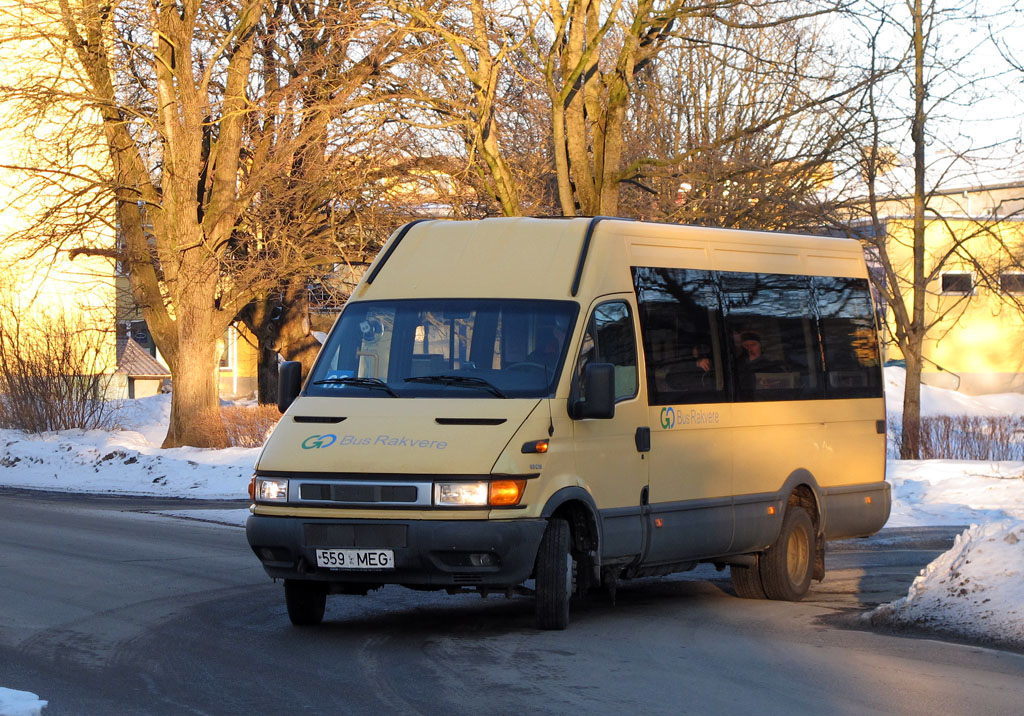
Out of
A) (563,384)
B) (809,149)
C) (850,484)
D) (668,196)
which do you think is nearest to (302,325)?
(668,196)

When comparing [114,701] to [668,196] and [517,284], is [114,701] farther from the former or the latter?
[668,196]

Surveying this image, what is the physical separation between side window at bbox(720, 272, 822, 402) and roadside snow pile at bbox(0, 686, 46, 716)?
5825mm

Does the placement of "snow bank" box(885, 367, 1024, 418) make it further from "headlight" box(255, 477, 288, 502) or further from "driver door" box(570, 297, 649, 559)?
"headlight" box(255, 477, 288, 502)

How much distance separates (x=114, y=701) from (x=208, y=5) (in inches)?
846

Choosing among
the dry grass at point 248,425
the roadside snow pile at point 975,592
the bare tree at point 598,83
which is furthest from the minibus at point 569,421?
the dry grass at point 248,425

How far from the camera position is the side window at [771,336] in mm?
10773

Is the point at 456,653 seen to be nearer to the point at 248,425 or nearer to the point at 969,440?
the point at 969,440

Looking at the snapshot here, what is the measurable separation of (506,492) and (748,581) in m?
3.39

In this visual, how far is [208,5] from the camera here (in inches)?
1035

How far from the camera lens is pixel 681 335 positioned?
33.4 feet

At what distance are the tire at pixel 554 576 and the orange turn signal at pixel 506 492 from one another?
0.41 m

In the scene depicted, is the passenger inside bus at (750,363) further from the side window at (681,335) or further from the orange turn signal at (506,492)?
the orange turn signal at (506,492)

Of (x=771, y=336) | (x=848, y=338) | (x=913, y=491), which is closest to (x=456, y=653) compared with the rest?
(x=771, y=336)

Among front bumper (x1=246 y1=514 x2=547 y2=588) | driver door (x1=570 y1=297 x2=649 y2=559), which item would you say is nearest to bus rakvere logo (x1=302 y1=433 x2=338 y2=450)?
front bumper (x1=246 y1=514 x2=547 y2=588)
